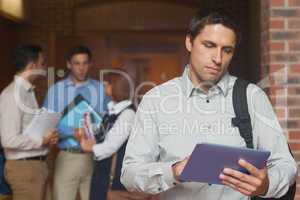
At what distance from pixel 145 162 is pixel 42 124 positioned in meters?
2.52

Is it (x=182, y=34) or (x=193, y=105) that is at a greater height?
(x=182, y=34)

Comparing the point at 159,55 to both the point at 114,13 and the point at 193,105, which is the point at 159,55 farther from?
the point at 193,105

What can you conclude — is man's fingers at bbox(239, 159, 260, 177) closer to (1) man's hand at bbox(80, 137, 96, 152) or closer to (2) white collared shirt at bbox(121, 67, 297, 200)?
(2) white collared shirt at bbox(121, 67, 297, 200)

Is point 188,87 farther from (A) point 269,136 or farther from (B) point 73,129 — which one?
(B) point 73,129

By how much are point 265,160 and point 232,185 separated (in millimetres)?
143

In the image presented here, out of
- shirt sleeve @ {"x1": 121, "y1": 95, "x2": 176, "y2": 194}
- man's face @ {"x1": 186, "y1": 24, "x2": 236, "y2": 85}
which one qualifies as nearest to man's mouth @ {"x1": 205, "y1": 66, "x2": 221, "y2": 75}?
man's face @ {"x1": 186, "y1": 24, "x2": 236, "y2": 85}

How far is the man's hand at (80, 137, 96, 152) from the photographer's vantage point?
474cm

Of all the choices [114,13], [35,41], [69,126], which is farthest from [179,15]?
[69,126]

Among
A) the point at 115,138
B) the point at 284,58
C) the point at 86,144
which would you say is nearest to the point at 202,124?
the point at 284,58

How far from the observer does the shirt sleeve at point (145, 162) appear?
6.84 feet

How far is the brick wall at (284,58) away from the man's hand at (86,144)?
5.64ft

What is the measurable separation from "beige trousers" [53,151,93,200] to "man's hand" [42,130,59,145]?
0.27 metres

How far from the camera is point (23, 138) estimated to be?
4.36 m

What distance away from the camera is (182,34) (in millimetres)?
7797
